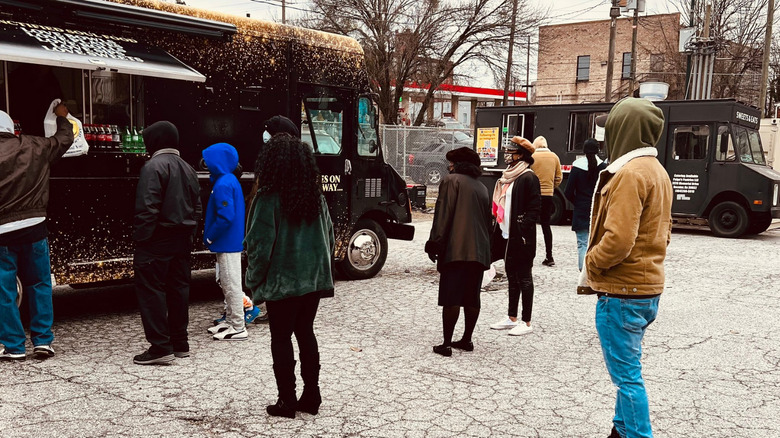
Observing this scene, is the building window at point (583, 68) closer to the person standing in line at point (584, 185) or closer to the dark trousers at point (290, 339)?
the person standing in line at point (584, 185)

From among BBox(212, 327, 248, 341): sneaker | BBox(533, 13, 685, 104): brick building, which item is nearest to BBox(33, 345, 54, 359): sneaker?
BBox(212, 327, 248, 341): sneaker

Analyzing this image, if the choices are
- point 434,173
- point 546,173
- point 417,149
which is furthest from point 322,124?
point 434,173

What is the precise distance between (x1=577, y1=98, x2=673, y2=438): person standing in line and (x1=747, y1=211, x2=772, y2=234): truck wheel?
12255mm

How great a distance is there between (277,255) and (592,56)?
4673 cm

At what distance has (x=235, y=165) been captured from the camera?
570 centimetres

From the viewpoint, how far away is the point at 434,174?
857 inches

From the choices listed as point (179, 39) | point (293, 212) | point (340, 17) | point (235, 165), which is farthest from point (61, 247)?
point (340, 17)

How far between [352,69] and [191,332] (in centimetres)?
394

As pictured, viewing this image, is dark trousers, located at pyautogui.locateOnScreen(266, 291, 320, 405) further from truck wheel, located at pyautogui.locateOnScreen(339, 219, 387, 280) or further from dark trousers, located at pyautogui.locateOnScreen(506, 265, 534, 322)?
truck wheel, located at pyautogui.locateOnScreen(339, 219, 387, 280)

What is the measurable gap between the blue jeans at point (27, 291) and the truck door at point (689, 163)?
42.7 feet

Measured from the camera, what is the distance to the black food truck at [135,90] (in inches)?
222

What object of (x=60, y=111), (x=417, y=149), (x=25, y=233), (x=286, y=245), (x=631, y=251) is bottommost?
(x=25, y=233)

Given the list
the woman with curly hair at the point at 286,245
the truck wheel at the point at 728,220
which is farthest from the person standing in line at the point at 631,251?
the truck wheel at the point at 728,220

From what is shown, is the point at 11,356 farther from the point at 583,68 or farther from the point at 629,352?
the point at 583,68
